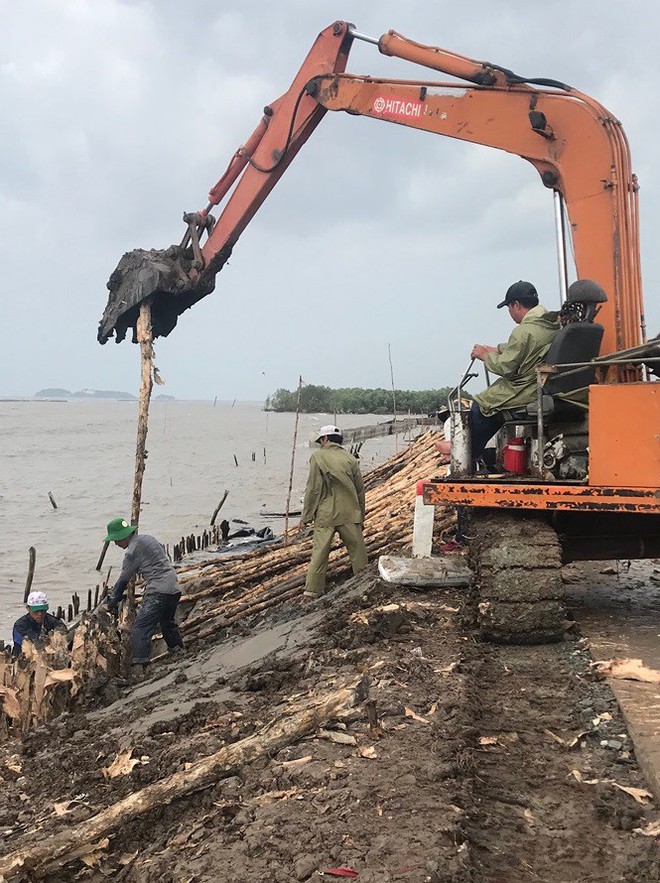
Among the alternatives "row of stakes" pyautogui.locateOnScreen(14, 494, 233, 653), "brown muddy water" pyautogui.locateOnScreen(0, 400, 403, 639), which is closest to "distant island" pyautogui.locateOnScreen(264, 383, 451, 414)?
"brown muddy water" pyautogui.locateOnScreen(0, 400, 403, 639)

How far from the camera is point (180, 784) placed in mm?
3277

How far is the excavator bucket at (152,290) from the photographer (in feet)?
27.4

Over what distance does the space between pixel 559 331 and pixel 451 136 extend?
9.08ft

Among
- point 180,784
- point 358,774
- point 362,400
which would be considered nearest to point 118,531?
point 180,784

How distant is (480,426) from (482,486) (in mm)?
1180

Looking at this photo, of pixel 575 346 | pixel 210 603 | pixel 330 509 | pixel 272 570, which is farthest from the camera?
pixel 272 570

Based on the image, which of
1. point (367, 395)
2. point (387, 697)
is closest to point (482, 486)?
point (387, 697)

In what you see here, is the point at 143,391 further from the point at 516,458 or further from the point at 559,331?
the point at 559,331

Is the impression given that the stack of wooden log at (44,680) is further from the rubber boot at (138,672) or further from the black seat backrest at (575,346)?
the black seat backrest at (575,346)

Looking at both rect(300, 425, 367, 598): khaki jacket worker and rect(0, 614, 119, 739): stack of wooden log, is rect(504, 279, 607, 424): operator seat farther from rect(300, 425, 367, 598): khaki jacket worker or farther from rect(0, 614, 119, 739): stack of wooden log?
rect(0, 614, 119, 739): stack of wooden log

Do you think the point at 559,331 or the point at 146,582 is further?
the point at 146,582

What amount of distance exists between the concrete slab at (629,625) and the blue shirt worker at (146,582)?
3874 mm

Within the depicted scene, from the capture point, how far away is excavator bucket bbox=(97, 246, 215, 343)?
8344 mm

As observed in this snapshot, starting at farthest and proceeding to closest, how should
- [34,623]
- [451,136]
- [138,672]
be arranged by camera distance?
[34,623]
[138,672]
[451,136]
